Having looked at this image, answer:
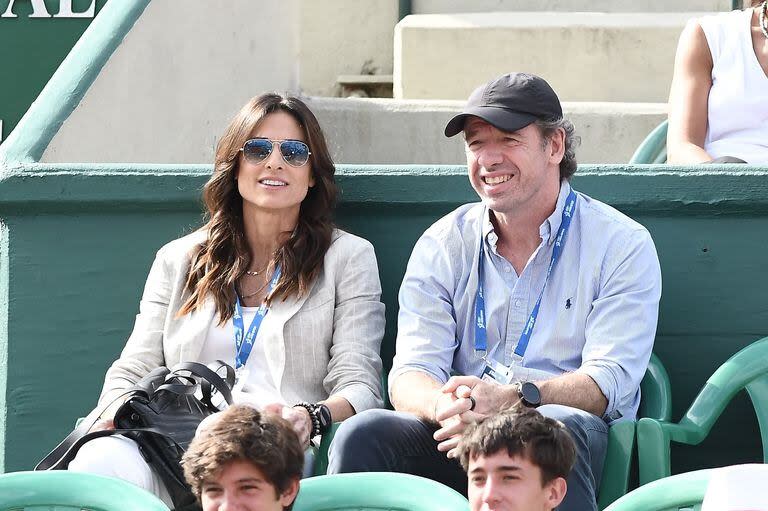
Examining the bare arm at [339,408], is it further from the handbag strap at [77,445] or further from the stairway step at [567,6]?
the stairway step at [567,6]

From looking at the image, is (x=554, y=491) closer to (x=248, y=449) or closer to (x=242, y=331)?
(x=248, y=449)

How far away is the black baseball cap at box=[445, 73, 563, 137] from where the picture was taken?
385 cm

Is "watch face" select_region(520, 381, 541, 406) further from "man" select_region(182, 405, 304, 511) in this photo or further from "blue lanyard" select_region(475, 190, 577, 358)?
"man" select_region(182, 405, 304, 511)

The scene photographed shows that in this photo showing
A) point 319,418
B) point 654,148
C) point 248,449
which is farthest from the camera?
point 654,148

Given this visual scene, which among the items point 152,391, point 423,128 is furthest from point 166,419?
point 423,128

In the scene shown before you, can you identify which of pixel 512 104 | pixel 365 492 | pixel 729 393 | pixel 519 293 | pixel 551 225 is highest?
pixel 512 104

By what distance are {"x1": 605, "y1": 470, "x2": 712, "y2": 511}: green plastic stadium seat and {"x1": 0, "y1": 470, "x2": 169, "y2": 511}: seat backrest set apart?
101 centimetres

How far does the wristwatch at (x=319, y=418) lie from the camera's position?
3738 mm

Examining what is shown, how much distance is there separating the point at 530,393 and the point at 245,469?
95 cm

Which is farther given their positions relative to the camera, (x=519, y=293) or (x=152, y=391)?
(x=519, y=293)

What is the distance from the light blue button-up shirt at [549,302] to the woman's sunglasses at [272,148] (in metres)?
0.49

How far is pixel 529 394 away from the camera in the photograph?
3.53 m

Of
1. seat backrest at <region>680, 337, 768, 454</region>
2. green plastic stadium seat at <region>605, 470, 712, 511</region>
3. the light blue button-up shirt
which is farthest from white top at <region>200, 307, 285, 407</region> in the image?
green plastic stadium seat at <region>605, 470, 712, 511</region>

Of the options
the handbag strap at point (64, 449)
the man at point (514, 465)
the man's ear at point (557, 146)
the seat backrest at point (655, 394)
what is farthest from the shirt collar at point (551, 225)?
the handbag strap at point (64, 449)
